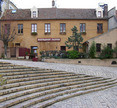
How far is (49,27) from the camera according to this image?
2447cm

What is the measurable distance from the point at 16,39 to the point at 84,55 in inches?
445

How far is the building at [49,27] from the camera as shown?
2411cm

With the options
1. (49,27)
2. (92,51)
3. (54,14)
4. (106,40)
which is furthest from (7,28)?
(106,40)

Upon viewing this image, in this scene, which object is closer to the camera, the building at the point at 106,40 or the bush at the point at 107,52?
the bush at the point at 107,52

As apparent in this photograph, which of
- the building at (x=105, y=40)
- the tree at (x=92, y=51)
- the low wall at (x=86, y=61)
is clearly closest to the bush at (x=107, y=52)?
the low wall at (x=86, y=61)

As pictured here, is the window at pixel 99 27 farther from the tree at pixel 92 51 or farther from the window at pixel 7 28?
the window at pixel 7 28

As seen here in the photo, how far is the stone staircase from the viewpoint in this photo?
5.55m

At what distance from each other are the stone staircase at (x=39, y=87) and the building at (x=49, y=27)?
14214 millimetres

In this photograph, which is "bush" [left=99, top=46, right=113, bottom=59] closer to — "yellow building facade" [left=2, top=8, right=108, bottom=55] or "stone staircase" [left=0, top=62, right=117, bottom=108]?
"yellow building facade" [left=2, top=8, right=108, bottom=55]

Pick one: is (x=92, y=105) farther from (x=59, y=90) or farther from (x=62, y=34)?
(x=62, y=34)

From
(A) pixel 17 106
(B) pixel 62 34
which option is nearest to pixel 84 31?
(B) pixel 62 34

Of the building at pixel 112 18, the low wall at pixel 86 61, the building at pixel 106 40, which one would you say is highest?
the building at pixel 112 18

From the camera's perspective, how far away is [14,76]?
740 cm

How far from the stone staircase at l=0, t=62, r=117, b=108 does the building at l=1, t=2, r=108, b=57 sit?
46.6ft
